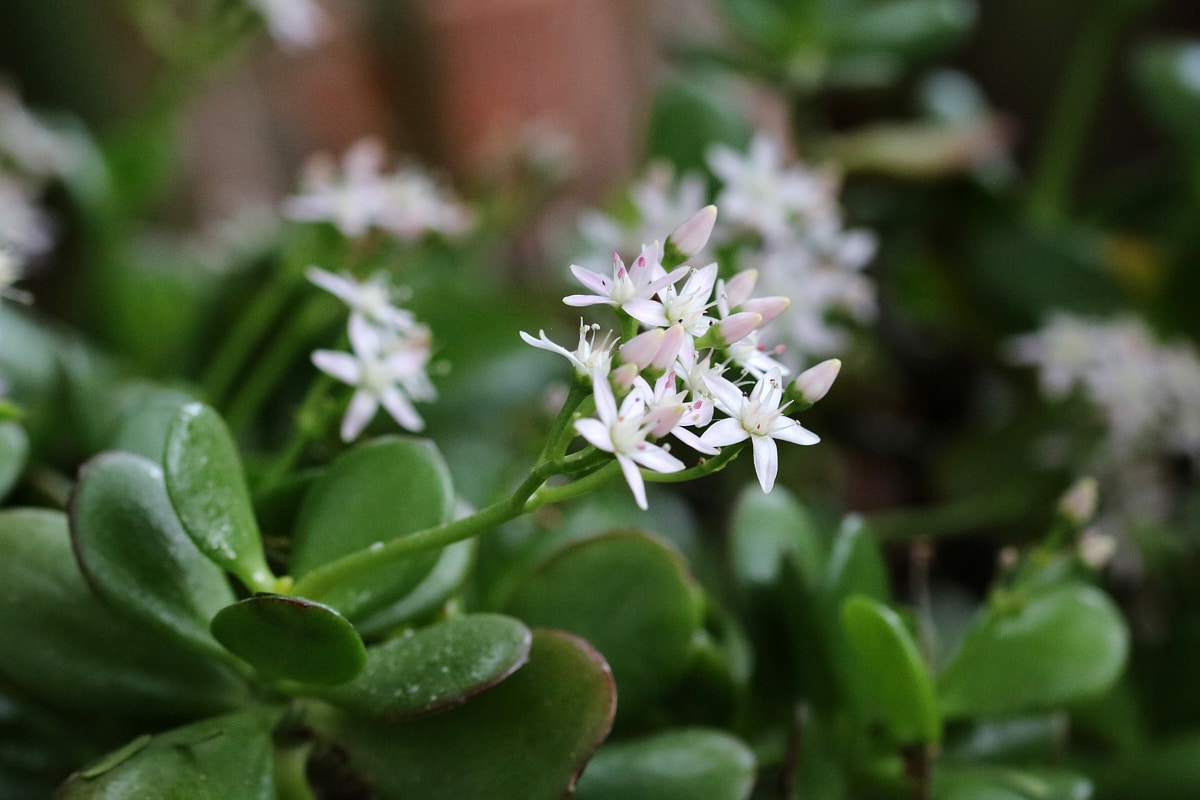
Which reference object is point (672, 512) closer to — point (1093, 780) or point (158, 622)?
point (1093, 780)

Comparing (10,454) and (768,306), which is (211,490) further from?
(768,306)

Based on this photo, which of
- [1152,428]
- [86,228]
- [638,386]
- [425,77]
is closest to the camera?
[638,386]

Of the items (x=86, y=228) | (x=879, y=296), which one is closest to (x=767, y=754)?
(x=879, y=296)

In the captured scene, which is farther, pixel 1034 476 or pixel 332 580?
pixel 1034 476

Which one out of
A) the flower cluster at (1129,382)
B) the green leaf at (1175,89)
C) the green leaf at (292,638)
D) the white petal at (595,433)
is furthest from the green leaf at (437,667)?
the green leaf at (1175,89)

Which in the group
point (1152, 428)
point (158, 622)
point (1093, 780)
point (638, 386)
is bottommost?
point (1093, 780)

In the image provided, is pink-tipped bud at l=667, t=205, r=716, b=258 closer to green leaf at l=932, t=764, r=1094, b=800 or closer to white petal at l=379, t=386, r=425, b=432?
white petal at l=379, t=386, r=425, b=432

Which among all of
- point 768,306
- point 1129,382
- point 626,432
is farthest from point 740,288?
point 1129,382
